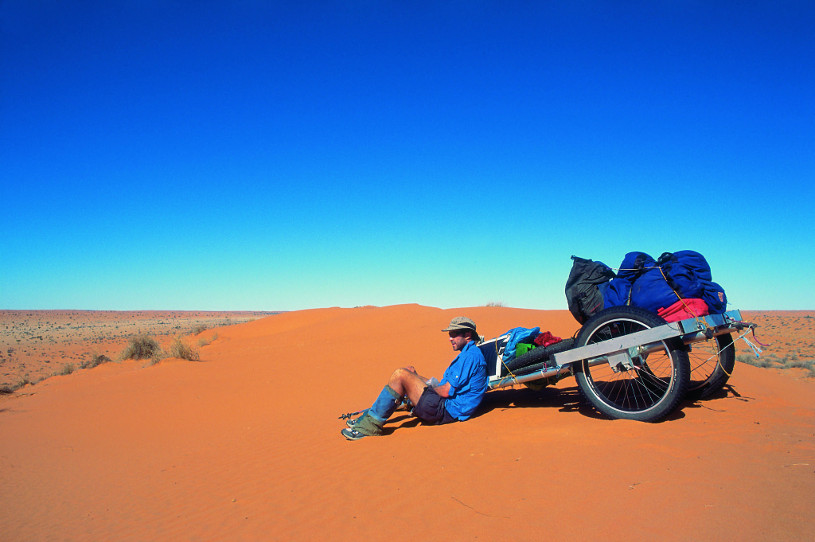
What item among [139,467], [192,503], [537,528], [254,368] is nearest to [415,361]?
[254,368]

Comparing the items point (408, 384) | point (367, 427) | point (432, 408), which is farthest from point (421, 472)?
point (367, 427)

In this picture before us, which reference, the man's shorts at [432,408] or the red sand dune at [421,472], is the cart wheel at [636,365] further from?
the man's shorts at [432,408]

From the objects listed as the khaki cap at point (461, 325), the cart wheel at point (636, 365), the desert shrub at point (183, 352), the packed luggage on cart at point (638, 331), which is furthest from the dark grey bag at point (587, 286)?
the desert shrub at point (183, 352)

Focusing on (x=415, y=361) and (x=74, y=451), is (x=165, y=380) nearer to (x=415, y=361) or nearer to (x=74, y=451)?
(x=74, y=451)

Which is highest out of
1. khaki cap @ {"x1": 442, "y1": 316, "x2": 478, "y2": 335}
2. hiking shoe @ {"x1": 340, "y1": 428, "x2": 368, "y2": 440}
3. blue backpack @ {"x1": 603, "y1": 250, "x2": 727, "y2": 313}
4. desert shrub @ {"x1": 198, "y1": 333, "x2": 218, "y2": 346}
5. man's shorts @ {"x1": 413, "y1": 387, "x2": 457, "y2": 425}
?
blue backpack @ {"x1": 603, "y1": 250, "x2": 727, "y2": 313}

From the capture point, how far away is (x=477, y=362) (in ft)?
19.1

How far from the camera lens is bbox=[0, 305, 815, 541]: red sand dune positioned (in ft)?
9.82

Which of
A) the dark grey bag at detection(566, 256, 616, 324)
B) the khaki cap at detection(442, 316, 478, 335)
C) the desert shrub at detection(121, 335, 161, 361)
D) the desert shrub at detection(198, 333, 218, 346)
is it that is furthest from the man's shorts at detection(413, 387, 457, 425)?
the desert shrub at detection(198, 333, 218, 346)

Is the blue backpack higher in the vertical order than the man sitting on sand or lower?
higher

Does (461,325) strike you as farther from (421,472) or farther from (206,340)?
(206,340)

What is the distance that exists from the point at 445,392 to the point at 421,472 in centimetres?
162

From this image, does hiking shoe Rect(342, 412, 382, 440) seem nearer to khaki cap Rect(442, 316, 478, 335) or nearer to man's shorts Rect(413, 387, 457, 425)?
man's shorts Rect(413, 387, 457, 425)

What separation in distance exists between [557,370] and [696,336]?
4.85 ft

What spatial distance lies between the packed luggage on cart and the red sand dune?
0.38 m
